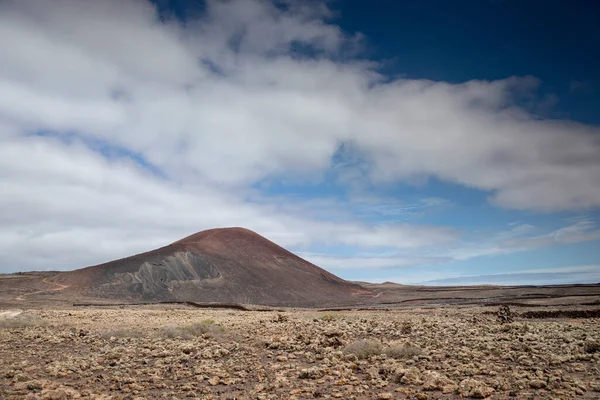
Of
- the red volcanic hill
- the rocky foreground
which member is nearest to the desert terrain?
the rocky foreground

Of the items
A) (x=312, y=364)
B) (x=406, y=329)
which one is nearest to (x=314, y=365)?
(x=312, y=364)

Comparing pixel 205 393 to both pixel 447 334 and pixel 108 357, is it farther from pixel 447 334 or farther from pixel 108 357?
pixel 447 334

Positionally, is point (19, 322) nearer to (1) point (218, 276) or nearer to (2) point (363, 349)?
(2) point (363, 349)

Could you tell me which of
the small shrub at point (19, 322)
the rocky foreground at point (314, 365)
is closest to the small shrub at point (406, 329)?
the rocky foreground at point (314, 365)

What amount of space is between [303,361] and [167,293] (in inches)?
1897

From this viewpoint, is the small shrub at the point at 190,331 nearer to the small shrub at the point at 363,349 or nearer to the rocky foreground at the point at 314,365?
the rocky foreground at the point at 314,365

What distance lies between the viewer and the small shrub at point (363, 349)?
9.90 meters

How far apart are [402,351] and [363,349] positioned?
2.98ft

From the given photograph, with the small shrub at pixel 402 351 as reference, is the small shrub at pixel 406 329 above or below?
above

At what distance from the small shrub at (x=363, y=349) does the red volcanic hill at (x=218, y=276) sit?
1828 inches

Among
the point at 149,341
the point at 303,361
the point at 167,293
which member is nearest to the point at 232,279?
the point at 167,293

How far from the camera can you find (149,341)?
1328 centimetres

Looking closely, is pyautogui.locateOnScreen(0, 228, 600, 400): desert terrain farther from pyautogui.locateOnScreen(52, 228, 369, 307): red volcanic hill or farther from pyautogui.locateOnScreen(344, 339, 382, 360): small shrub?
pyautogui.locateOnScreen(52, 228, 369, 307): red volcanic hill

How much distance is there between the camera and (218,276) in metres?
61.3
